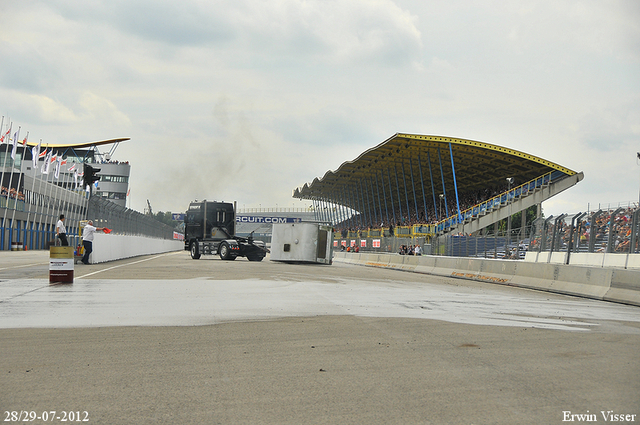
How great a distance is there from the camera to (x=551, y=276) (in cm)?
1814

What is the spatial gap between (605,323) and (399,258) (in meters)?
24.1

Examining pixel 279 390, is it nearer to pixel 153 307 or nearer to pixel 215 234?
pixel 153 307

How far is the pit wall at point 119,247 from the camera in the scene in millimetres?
28250

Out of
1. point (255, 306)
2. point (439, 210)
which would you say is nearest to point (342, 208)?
point (439, 210)

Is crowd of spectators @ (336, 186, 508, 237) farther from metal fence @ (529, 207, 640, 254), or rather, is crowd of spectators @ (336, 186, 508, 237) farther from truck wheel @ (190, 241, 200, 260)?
metal fence @ (529, 207, 640, 254)

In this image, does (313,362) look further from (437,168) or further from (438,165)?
(437,168)

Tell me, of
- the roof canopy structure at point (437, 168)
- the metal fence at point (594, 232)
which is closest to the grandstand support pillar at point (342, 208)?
the roof canopy structure at point (437, 168)

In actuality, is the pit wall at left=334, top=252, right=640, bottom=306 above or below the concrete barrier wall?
below

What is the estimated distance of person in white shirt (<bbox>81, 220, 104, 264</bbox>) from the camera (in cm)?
2547

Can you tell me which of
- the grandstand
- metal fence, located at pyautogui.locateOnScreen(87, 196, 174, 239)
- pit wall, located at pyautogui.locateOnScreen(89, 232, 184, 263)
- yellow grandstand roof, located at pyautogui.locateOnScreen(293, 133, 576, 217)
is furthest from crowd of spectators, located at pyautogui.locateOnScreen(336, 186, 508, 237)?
metal fence, located at pyautogui.locateOnScreen(87, 196, 174, 239)

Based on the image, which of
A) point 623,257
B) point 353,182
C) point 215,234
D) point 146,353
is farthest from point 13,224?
point 146,353

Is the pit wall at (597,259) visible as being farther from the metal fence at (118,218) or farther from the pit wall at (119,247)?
the metal fence at (118,218)

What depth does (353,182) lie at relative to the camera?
90062mm

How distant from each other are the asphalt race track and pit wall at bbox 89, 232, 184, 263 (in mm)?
17067
